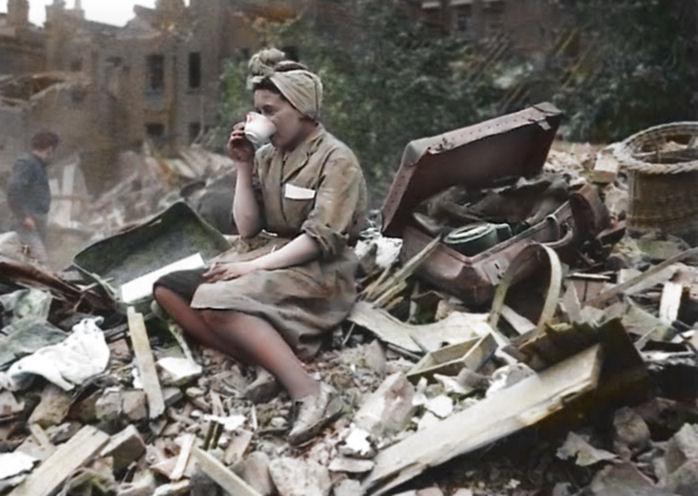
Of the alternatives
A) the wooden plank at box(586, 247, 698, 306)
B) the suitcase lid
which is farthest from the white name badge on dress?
the wooden plank at box(586, 247, 698, 306)

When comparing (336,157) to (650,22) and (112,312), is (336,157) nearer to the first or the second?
(112,312)

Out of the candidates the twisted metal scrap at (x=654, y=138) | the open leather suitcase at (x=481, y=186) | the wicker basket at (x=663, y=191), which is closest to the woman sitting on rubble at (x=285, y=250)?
the open leather suitcase at (x=481, y=186)

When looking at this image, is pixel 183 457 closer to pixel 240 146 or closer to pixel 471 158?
pixel 240 146

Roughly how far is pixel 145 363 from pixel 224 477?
862mm

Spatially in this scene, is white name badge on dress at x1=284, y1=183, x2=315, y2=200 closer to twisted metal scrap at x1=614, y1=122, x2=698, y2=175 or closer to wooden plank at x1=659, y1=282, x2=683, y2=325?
wooden plank at x1=659, y1=282, x2=683, y2=325

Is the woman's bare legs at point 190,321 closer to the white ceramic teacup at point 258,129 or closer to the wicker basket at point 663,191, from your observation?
the white ceramic teacup at point 258,129

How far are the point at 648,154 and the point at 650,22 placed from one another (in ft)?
16.6

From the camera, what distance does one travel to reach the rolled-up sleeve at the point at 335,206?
379 centimetres

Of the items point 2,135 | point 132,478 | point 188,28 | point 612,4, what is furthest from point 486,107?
point 132,478

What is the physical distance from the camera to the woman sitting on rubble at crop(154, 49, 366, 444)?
3.66 metres

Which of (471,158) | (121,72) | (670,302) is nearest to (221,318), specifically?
(471,158)

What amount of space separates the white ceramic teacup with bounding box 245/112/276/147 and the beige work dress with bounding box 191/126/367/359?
0.52ft

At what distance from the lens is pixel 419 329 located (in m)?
4.20

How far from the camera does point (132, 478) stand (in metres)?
3.45
